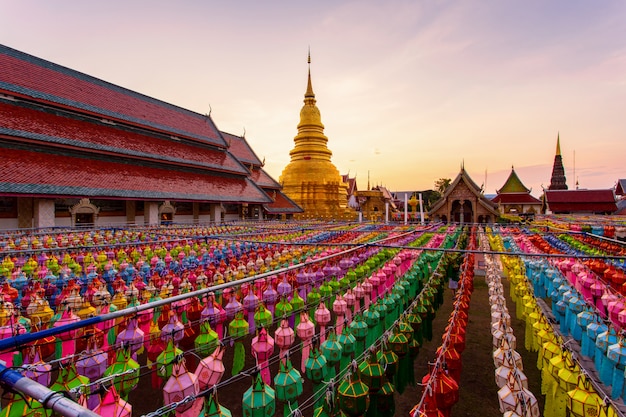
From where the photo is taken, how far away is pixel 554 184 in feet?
209

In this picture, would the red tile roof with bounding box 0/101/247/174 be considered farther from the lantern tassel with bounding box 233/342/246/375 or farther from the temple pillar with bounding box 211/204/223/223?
the lantern tassel with bounding box 233/342/246/375

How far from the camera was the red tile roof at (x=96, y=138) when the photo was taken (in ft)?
65.7

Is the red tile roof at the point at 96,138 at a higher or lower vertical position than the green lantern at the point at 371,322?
higher

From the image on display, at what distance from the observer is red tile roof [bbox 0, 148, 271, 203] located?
18469mm

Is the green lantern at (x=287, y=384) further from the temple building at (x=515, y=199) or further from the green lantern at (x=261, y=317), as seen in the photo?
the temple building at (x=515, y=199)

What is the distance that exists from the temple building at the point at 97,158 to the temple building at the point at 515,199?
38.7m

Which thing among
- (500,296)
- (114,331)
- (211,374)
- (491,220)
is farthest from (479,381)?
(491,220)

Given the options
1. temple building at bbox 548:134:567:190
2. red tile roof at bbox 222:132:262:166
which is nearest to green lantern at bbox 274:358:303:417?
red tile roof at bbox 222:132:262:166

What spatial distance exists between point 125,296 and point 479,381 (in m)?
7.04

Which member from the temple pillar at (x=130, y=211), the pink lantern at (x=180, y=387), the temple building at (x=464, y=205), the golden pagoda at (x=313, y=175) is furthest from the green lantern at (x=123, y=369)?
the temple building at (x=464, y=205)

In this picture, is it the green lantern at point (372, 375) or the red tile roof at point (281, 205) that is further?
the red tile roof at point (281, 205)

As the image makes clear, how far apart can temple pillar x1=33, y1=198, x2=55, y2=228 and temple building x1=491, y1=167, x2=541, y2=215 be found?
172ft

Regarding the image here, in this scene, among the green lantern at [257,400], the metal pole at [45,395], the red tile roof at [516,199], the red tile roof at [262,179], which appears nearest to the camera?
the metal pole at [45,395]

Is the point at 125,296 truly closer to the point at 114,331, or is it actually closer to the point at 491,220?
the point at 114,331
